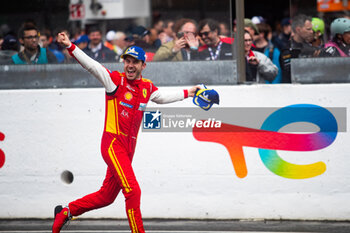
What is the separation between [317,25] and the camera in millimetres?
8250

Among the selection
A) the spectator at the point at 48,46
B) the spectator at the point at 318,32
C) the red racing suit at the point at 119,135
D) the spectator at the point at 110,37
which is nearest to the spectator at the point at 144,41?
the spectator at the point at 48,46

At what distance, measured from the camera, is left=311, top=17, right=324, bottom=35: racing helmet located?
8.22 meters

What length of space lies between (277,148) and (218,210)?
3.42 ft

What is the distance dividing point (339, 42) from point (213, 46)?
5.08ft

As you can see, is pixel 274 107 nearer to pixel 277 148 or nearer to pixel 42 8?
pixel 277 148

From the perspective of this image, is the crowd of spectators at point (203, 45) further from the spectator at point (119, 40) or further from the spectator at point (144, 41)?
the spectator at point (119, 40)

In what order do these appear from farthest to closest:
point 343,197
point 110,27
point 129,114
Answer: point 110,27 → point 343,197 → point 129,114

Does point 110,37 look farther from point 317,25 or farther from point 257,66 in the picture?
point 317,25

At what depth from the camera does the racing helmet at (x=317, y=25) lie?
8219 millimetres

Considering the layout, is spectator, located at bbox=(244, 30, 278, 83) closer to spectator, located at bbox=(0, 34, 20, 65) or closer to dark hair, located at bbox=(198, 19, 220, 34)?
dark hair, located at bbox=(198, 19, 220, 34)

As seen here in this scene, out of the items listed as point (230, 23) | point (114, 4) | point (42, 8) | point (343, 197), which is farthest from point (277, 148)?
point (114, 4)

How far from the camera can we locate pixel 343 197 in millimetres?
7844

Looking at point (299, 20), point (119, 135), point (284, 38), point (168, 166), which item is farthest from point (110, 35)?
point (119, 135)

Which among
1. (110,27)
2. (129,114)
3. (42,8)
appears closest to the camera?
(129,114)
